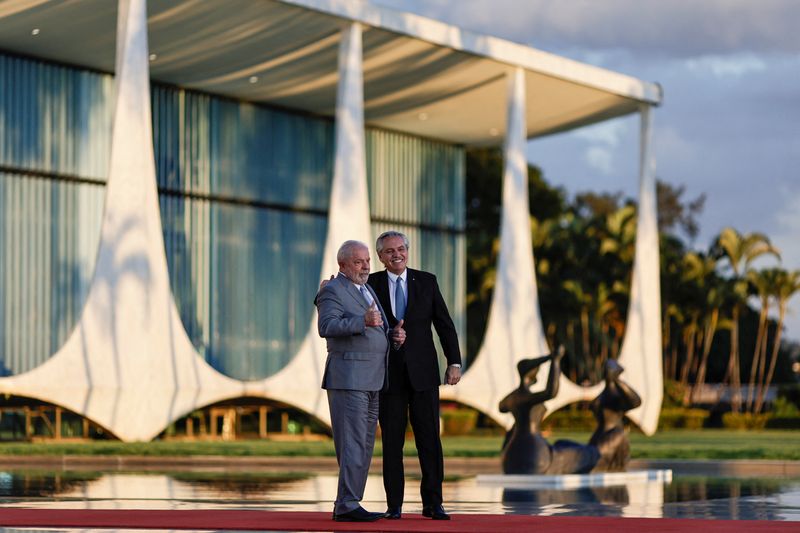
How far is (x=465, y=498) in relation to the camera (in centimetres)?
1441

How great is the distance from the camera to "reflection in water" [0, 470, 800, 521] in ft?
40.9

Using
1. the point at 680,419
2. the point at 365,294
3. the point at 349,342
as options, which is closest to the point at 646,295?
the point at 680,419

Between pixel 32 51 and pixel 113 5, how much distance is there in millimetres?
4388

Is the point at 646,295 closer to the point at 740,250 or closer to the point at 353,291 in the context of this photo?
the point at 740,250

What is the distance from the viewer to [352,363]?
9.91m

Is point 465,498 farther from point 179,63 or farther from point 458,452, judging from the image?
point 179,63

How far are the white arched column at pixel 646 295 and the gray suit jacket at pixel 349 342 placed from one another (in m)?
33.1

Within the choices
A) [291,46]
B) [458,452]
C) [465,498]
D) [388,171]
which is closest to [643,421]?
[388,171]

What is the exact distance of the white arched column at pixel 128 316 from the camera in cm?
2855

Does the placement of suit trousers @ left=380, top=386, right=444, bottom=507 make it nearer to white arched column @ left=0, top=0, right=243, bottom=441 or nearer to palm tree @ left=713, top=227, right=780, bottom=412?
white arched column @ left=0, top=0, right=243, bottom=441

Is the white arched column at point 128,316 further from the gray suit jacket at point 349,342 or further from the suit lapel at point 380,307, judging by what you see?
the gray suit jacket at point 349,342

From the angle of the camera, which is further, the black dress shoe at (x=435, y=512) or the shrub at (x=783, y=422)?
the shrub at (x=783, y=422)

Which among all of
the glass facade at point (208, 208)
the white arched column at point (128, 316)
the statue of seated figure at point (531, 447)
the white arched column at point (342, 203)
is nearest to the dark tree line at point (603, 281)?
the glass facade at point (208, 208)

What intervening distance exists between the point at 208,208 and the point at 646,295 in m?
11.9
